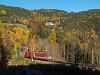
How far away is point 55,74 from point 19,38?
224 ft

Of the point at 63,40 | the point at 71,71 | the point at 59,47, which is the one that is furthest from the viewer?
the point at 63,40

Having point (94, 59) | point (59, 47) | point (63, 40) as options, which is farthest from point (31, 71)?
point (63, 40)

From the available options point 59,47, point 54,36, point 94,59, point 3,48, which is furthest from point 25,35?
point 3,48

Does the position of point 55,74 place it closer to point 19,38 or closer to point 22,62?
point 22,62

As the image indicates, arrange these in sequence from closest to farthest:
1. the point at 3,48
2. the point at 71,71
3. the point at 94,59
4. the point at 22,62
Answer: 1. the point at 71,71
2. the point at 22,62
3. the point at 3,48
4. the point at 94,59

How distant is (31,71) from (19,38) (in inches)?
2352

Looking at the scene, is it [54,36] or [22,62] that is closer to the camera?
[22,62]

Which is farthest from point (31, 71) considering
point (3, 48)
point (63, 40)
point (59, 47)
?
point (63, 40)

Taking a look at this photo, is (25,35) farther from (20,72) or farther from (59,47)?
(20,72)

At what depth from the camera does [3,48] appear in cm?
5909

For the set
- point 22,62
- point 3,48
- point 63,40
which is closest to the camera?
point 22,62

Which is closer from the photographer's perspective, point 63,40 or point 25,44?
point 25,44

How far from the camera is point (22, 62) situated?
4419 centimetres

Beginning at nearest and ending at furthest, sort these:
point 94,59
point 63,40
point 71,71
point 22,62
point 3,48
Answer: point 71,71 < point 22,62 < point 3,48 < point 94,59 < point 63,40
